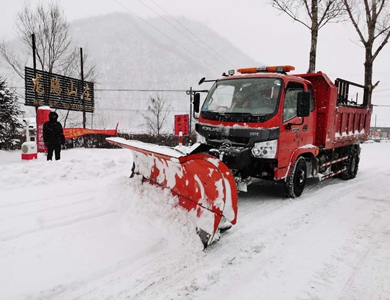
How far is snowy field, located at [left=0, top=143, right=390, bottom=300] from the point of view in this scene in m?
2.61

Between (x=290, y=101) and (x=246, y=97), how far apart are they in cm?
81

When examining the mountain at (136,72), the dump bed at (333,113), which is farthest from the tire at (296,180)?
the mountain at (136,72)

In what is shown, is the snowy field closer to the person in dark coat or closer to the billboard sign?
the person in dark coat

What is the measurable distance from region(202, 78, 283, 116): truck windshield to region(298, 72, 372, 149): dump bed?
1644 mm

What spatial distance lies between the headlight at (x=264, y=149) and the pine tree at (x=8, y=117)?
453 inches

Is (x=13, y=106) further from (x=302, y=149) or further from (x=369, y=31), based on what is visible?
(x=369, y=31)

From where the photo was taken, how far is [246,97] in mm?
5254

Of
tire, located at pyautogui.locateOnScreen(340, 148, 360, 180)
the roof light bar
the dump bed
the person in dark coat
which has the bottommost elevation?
tire, located at pyautogui.locateOnScreen(340, 148, 360, 180)

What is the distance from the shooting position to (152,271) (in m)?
2.88

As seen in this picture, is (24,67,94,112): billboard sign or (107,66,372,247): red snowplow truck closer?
(107,66,372,247): red snowplow truck

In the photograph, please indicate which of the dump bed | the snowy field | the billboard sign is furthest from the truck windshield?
the billboard sign

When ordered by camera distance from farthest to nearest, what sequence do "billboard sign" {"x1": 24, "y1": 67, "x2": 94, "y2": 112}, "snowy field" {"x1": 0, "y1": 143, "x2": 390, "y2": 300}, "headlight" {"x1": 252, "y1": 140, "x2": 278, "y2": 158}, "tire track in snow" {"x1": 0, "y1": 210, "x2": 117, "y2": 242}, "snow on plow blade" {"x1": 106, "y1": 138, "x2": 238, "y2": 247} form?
"billboard sign" {"x1": 24, "y1": 67, "x2": 94, "y2": 112} < "headlight" {"x1": 252, "y1": 140, "x2": 278, "y2": 158} < "tire track in snow" {"x1": 0, "y1": 210, "x2": 117, "y2": 242} < "snow on plow blade" {"x1": 106, "y1": 138, "x2": 238, "y2": 247} < "snowy field" {"x1": 0, "y1": 143, "x2": 390, "y2": 300}

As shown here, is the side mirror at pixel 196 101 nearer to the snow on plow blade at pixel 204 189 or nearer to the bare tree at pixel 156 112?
the snow on plow blade at pixel 204 189

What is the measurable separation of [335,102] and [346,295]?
491 centimetres
